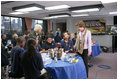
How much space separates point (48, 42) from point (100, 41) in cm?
603

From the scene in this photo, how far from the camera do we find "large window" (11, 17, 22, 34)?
24.1 ft

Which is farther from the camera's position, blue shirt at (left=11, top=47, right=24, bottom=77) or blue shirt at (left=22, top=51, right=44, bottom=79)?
blue shirt at (left=11, top=47, right=24, bottom=77)

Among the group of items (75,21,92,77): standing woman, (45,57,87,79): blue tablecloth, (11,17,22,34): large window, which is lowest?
(45,57,87,79): blue tablecloth

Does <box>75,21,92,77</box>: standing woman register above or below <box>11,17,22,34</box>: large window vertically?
below

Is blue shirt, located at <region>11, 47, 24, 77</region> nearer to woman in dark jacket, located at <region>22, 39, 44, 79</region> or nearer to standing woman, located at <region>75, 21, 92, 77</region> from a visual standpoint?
woman in dark jacket, located at <region>22, 39, 44, 79</region>

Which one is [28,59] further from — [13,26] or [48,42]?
[13,26]

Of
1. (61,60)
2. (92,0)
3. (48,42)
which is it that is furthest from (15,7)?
(61,60)

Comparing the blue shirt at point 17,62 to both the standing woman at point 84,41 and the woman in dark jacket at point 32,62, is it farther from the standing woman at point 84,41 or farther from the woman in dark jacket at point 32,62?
the standing woman at point 84,41

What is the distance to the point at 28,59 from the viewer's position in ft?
5.46

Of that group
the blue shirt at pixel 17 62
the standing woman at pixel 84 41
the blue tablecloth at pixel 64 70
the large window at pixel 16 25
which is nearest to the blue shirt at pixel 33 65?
the blue tablecloth at pixel 64 70

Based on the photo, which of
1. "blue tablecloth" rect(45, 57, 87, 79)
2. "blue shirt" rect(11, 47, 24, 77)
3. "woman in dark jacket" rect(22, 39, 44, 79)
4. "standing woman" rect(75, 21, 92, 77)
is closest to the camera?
"woman in dark jacket" rect(22, 39, 44, 79)

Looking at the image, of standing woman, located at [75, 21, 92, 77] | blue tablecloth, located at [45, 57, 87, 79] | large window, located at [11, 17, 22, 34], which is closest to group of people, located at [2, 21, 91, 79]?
standing woman, located at [75, 21, 92, 77]

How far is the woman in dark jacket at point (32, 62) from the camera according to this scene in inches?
65.2

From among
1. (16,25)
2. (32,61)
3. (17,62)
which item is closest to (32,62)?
(32,61)
